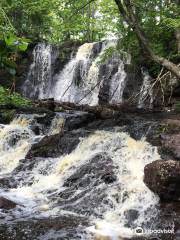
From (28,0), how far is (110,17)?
16.6m

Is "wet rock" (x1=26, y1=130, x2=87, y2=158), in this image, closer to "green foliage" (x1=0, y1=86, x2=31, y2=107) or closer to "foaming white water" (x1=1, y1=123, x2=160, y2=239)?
"foaming white water" (x1=1, y1=123, x2=160, y2=239)

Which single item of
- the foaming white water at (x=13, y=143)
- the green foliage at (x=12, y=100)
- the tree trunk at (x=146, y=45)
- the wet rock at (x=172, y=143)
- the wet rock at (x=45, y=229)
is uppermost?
the tree trunk at (x=146, y=45)

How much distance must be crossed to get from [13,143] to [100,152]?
4161 millimetres

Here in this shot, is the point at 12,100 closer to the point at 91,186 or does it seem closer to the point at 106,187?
the point at 106,187

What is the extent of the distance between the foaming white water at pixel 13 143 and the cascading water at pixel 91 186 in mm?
38

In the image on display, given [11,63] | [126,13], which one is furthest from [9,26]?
[126,13]

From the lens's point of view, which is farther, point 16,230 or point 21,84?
point 21,84

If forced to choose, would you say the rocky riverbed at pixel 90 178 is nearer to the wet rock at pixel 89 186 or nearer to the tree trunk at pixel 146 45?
the wet rock at pixel 89 186

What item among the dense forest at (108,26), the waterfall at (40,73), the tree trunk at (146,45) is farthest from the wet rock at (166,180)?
the waterfall at (40,73)

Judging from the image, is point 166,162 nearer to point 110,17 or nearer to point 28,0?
point 28,0

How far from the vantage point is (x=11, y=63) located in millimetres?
2203

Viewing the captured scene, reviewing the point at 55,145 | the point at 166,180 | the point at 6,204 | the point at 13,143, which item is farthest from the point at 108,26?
the point at 6,204

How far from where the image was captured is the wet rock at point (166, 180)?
8.57 m

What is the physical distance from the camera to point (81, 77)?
24.5 m
